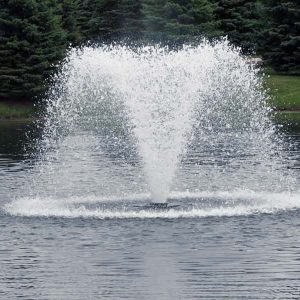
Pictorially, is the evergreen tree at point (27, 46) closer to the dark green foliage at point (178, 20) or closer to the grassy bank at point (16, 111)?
the grassy bank at point (16, 111)

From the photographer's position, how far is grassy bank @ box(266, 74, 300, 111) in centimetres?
7931

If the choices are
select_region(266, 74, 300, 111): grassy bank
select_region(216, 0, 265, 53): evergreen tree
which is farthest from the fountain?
select_region(216, 0, 265, 53): evergreen tree

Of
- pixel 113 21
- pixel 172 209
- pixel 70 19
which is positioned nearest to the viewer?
pixel 172 209

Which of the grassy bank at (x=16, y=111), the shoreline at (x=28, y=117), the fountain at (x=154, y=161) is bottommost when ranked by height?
the shoreline at (x=28, y=117)

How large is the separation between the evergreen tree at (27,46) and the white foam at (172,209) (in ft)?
162

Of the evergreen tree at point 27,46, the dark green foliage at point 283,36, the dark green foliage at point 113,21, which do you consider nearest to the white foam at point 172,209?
the evergreen tree at point 27,46

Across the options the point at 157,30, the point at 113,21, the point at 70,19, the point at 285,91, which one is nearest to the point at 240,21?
the point at 157,30

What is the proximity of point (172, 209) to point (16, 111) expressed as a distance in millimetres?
54504

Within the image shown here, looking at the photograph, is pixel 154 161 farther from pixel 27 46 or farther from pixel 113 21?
pixel 113 21

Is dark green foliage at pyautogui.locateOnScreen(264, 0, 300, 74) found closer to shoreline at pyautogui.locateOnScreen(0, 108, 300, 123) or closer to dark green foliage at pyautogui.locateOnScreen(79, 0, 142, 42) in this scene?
shoreline at pyautogui.locateOnScreen(0, 108, 300, 123)

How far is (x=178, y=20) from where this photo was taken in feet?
286

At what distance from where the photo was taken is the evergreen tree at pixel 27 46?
82.5 meters

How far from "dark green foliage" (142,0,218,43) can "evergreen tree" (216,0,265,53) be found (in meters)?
3.89

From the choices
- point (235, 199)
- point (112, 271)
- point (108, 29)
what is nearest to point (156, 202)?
point (235, 199)
